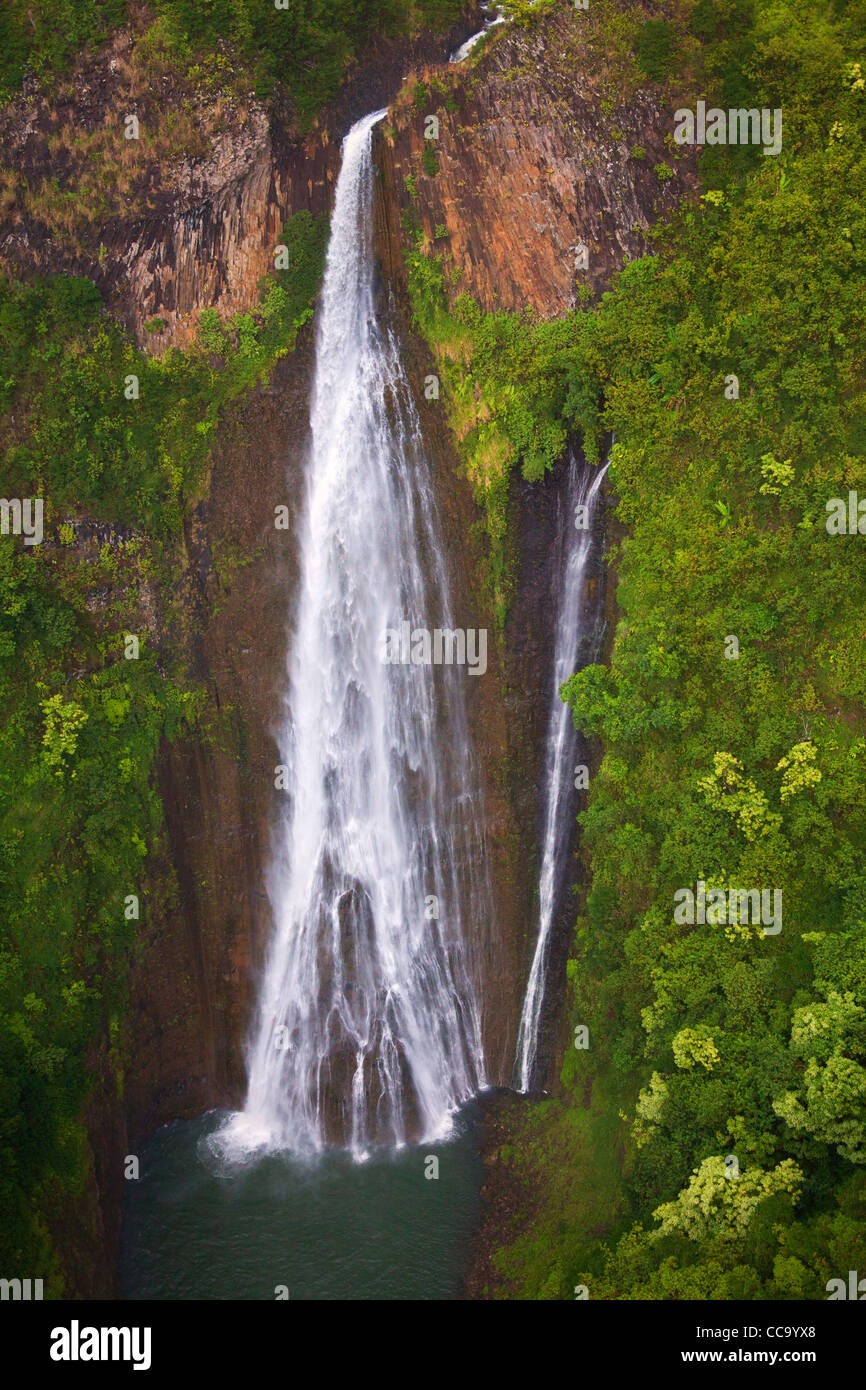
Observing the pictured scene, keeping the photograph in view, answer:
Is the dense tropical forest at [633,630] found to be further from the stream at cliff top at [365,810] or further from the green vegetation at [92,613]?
the stream at cliff top at [365,810]

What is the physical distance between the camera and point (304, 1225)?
58.0 ft

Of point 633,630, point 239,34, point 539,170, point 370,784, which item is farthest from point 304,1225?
point 239,34

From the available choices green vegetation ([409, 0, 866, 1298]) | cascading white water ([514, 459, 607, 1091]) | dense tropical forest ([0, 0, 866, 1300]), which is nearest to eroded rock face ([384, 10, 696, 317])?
dense tropical forest ([0, 0, 866, 1300])

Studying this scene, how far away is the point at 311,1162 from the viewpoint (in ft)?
61.9

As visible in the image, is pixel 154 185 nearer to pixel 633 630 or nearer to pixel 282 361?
pixel 282 361

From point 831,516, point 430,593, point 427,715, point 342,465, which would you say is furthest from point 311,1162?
point 831,516

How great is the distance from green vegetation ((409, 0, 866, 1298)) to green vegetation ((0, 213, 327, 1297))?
4.92 meters

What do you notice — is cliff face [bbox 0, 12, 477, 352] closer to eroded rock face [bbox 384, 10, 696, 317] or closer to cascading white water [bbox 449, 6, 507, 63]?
eroded rock face [bbox 384, 10, 696, 317]

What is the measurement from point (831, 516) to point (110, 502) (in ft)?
42.0

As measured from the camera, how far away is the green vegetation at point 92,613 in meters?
18.8

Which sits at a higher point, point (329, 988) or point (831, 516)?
point (831, 516)

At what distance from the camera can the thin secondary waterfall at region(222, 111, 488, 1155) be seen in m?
19.6
